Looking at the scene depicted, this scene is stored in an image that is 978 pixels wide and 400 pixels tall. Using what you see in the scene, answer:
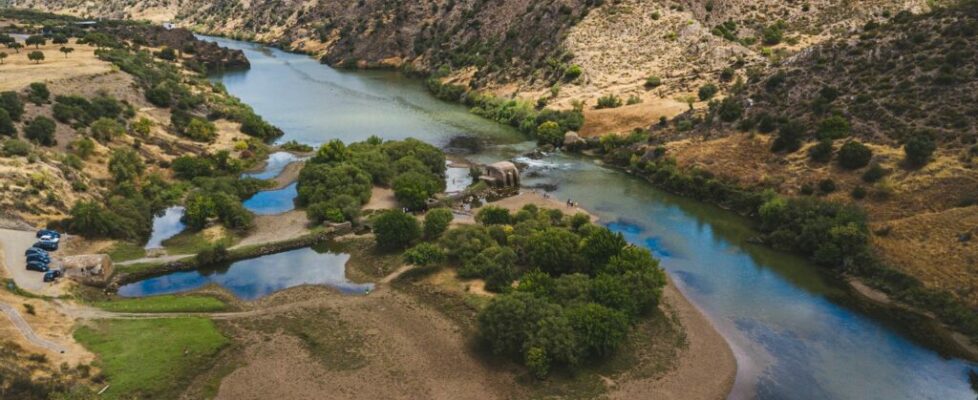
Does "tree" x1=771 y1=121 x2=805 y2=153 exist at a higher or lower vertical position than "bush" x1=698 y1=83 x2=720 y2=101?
lower

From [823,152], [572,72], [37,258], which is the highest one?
[823,152]

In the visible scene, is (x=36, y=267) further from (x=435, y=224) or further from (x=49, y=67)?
(x=49, y=67)

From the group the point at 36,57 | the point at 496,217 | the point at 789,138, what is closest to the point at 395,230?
the point at 496,217

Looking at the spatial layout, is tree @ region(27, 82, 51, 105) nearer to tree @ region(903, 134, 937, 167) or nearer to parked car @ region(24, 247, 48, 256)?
parked car @ region(24, 247, 48, 256)

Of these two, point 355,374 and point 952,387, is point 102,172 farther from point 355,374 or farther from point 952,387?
point 952,387

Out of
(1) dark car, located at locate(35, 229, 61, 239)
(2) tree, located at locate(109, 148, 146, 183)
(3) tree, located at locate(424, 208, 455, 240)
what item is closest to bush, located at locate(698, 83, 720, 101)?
(3) tree, located at locate(424, 208, 455, 240)

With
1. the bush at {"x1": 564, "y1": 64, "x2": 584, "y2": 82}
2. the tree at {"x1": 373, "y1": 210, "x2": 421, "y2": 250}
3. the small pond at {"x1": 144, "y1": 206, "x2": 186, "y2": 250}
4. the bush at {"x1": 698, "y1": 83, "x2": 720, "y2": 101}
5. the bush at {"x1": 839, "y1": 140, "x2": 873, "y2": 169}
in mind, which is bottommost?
the small pond at {"x1": 144, "y1": 206, "x2": 186, "y2": 250}

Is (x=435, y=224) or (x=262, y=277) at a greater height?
(x=435, y=224)

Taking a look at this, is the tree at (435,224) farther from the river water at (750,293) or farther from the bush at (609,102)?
the bush at (609,102)
